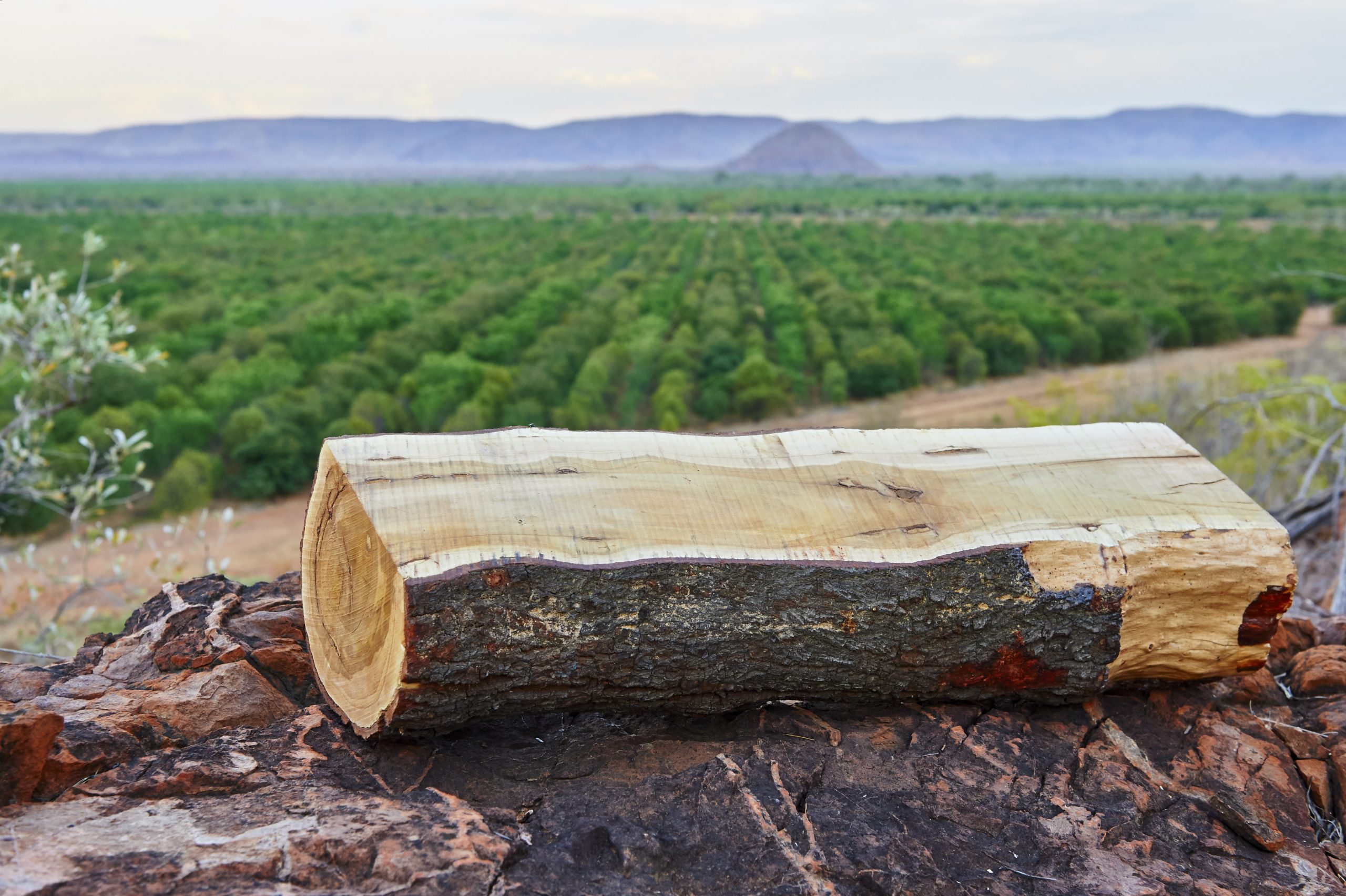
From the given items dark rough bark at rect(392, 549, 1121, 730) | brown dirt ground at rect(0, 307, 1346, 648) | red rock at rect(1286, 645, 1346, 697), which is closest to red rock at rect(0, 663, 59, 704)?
dark rough bark at rect(392, 549, 1121, 730)

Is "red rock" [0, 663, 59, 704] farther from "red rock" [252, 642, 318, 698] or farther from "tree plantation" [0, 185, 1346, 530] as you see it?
"tree plantation" [0, 185, 1346, 530]

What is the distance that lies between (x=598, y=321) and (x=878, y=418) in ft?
26.3

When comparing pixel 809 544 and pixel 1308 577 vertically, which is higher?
pixel 809 544

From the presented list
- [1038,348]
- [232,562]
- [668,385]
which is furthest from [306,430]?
[1038,348]

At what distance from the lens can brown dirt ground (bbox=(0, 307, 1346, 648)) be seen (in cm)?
863

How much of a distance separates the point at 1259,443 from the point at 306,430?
12.3m

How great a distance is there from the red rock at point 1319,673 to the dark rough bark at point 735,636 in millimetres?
986

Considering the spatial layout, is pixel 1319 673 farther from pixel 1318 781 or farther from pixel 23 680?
pixel 23 680

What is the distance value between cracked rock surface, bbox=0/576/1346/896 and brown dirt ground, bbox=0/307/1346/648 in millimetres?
2341

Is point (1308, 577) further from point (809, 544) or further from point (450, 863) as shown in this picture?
point (450, 863)

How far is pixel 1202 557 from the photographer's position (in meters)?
2.84

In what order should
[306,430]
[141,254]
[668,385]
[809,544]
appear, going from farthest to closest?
[141,254] → [668,385] → [306,430] → [809,544]

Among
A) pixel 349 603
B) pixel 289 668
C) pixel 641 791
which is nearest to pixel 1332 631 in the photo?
pixel 641 791

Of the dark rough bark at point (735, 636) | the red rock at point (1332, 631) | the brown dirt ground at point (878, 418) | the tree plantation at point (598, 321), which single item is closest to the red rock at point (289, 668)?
the dark rough bark at point (735, 636)
